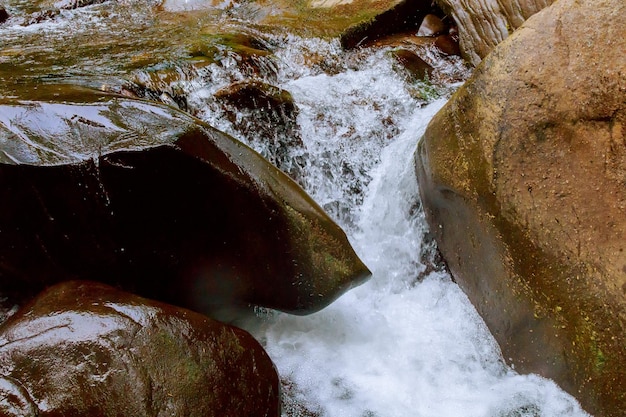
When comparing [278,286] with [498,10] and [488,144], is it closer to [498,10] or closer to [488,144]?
[488,144]

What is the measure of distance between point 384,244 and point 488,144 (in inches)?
55.2

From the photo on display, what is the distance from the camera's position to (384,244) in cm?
443

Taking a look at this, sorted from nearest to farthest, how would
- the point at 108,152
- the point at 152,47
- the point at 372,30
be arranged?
the point at 108,152
the point at 152,47
the point at 372,30

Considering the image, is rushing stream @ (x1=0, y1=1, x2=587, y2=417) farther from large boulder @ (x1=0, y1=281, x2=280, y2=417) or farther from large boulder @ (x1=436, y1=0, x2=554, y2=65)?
large boulder @ (x1=0, y1=281, x2=280, y2=417)

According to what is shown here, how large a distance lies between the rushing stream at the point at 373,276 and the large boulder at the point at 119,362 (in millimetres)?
762

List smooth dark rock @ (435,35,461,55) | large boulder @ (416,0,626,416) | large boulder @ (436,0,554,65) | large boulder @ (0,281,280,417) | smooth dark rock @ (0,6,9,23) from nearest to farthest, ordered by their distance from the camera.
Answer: large boulder @ (0,281,280,417)
large boulder @ (416,0,626,416)
large boulder @ (436,0,554,65)
smooth dark rock @ (435,35,461,55)
smooth dark rock @ (0,6,9,23)

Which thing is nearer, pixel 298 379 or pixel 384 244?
pixel 298 379

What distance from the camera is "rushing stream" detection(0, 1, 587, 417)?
10.8 ft

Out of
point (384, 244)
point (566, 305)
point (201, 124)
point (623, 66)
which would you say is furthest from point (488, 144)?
point (201, 124)

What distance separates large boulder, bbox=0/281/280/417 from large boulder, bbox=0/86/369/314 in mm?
432

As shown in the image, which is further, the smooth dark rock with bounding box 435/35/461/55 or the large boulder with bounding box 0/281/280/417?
the smooth dark rock with bounding box 435/35/461/55

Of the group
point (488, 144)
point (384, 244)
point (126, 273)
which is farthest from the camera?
point (384, 244)

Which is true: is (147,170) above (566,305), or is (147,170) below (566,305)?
above

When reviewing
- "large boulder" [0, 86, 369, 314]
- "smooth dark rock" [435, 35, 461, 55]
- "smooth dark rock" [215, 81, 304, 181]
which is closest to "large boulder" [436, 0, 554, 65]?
"smooth dark rock" [435, 35, 461, 55]
